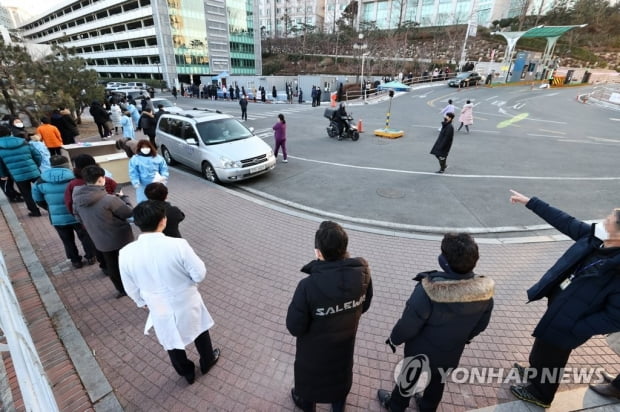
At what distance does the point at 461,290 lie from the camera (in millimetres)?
2053

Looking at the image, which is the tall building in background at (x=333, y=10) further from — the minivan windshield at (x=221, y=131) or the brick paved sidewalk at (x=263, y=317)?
the brick paved sidewalk at (x=263, y=317)

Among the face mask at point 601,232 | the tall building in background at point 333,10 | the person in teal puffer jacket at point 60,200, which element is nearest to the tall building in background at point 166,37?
the tall building in background at point 333,10

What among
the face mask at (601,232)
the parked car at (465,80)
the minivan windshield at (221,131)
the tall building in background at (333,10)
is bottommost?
the minivan windshield at (221,131)

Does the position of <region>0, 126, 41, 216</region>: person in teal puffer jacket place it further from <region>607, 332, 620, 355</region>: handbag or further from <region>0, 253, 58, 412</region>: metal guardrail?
<region>607, 332, 620, 355</region>: handbag

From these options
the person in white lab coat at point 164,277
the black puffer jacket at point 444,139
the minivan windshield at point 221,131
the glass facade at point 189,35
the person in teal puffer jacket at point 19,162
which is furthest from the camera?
the glass facade at point 189,35

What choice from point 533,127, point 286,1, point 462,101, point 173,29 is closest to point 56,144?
point 533,127

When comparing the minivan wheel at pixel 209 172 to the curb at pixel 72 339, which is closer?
the curb at pixel 72 339

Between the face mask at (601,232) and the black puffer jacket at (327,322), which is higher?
the face mask at (601,232)

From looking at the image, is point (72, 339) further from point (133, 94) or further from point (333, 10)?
point (333, 10)

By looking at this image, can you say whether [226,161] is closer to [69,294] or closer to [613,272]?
[69,294]

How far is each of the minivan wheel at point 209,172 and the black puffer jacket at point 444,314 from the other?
304 inches

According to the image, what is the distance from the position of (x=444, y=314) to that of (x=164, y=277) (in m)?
2.24

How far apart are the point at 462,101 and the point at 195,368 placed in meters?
30.2

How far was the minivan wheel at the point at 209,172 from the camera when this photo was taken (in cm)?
896
